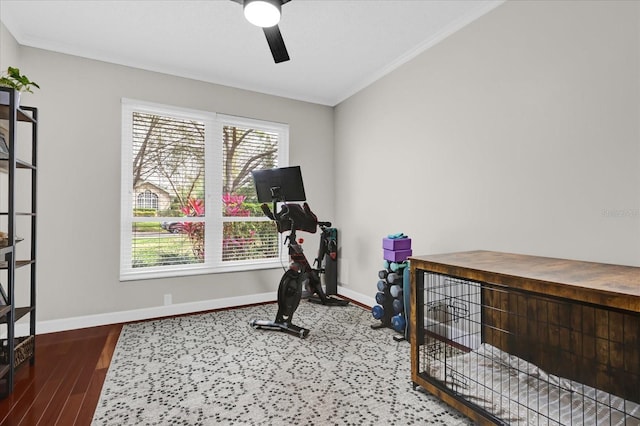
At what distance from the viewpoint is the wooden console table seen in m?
1.42

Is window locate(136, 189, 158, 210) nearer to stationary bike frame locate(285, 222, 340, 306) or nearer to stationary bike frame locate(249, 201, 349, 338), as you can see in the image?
stationary bike frame locate(249, 201, 349, 338)

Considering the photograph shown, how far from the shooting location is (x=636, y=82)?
1.80m

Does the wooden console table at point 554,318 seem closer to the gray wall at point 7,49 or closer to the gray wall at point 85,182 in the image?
the gray wall at point 85,182

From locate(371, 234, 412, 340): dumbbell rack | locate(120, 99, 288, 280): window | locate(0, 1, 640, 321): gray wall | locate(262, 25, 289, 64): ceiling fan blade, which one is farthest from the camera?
locate(120, 99, 288, 280): window

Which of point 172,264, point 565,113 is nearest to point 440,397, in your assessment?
point 565,113

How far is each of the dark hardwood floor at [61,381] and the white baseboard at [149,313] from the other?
9 centimetres

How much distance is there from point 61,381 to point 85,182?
6.10 feet

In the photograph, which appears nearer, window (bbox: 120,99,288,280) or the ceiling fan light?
the ceiling fan light

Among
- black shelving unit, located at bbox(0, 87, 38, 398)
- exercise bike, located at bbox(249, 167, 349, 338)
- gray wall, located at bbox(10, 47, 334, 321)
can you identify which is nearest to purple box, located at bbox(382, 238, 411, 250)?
exercise bike, located at bbox(249, 167, 349, 338)

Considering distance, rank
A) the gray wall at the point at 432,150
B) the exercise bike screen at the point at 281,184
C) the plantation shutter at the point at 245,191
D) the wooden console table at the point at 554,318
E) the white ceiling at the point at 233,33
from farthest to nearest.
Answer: the plantation shutter at the point at 245,191 < the exercise bike screen at the point at 281,184 < the white ceiling at the point at 233,33 < the gray wall at the point at 432,150 < the wooden console table at the point at 554,318

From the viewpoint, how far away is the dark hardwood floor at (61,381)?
1.83 meters

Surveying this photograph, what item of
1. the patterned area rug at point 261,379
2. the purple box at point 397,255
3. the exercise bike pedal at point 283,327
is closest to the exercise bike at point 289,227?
the exercise bike pedal at point 283,327

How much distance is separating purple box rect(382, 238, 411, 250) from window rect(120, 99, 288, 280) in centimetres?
174

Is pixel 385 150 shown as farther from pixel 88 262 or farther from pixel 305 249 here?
pixel 88 262
